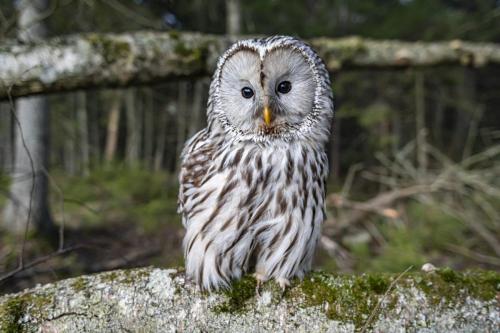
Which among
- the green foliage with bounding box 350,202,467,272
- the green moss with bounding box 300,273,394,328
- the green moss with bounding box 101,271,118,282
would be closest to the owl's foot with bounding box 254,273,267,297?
the green moss with bounding box 300,273,394,328

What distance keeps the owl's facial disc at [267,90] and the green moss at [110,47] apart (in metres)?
1.22

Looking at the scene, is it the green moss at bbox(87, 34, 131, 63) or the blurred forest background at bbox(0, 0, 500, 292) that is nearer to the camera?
the green moss at bbox(87, 34, 131, 63)

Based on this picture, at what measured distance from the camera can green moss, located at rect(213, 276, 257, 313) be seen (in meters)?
1.66

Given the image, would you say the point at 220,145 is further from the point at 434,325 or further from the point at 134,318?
the point at 434,325

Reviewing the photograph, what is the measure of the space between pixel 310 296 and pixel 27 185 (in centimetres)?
593

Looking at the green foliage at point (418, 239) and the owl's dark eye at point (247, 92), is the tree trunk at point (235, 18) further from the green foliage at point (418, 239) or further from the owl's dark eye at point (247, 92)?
the owl's dark eye at point (247, 92)

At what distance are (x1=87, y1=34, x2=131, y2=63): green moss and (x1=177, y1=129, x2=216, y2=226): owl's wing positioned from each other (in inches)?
47.6

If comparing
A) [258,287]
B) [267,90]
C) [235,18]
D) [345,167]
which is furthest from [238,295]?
[345,167]

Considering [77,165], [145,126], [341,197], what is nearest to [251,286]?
[341,197]

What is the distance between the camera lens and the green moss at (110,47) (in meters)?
2.93

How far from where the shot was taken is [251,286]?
5.99 ft

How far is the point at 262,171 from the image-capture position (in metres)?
1.90

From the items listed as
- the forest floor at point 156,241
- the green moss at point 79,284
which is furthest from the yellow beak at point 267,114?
the forest floor at point 156,241

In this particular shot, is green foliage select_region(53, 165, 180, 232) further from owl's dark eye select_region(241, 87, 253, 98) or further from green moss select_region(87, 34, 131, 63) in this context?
owl's dark eye select_region(241, 87, 253, 98)
